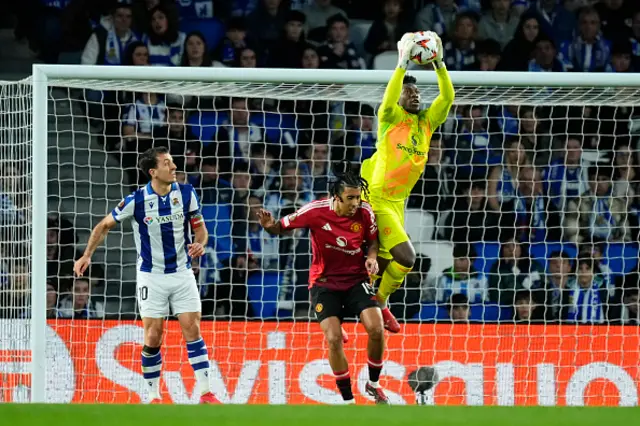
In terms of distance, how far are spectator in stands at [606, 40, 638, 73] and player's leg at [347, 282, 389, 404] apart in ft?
18.3

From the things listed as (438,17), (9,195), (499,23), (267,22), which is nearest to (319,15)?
(267,22)

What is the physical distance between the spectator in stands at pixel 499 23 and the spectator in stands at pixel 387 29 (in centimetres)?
79

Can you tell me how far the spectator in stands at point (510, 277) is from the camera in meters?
9.76

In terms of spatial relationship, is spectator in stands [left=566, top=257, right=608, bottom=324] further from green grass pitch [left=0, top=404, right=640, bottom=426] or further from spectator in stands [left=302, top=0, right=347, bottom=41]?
green grass pitch [left=0, top=404, right=640, bottom=426]

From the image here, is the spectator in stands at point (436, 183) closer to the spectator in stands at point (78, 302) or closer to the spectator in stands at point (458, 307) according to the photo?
the spectator in stands at point (458, 307)

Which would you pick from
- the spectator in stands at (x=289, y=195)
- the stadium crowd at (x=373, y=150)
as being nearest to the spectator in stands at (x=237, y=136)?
the stadium crowd at (x=373, y=150)

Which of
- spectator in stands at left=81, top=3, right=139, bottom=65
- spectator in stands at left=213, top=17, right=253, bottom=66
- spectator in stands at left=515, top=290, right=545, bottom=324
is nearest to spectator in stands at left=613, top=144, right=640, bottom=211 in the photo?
spectator in stands at left=515, top=290, right=545, bottom=324

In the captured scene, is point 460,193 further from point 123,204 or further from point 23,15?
point 23,15

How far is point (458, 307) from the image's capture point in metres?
9.70

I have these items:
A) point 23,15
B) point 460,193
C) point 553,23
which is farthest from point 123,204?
point 553,23

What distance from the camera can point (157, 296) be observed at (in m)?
7.82

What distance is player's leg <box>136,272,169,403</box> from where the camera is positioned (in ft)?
25.6

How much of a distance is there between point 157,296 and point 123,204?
2.25 feet

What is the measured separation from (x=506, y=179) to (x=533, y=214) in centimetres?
43
